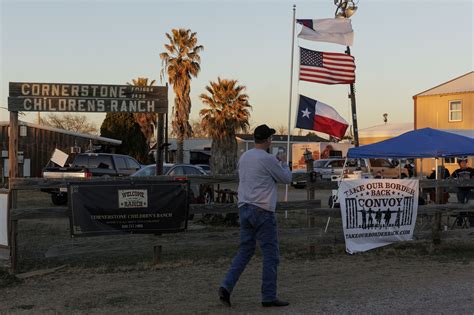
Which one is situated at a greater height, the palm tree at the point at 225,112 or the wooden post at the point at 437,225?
the palm tree at the point at 225,112

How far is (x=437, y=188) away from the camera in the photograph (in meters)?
9.54

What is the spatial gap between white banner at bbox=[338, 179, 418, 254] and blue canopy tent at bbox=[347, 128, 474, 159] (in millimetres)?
1737

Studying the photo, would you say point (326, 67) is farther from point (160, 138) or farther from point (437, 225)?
point (160, 138)

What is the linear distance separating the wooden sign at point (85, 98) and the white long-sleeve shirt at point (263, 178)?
2868 mm

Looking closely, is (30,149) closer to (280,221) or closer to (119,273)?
(280,221)

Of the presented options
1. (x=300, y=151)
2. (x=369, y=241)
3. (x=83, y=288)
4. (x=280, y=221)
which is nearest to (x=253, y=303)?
(x=83, y=288)

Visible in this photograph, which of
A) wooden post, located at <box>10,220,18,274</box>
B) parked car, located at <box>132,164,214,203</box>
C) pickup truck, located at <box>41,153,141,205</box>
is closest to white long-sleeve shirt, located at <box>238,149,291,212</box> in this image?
A: wooden post, located at <box>10,220,18,274</box>

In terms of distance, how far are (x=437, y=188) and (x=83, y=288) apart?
601 centimetres

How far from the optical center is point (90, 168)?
726 inches

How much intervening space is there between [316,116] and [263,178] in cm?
667

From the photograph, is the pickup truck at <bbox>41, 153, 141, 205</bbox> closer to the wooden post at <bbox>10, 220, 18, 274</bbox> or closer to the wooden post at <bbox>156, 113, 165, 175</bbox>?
the wooden post at <bbox>156, 113, 165, 175</bbox>

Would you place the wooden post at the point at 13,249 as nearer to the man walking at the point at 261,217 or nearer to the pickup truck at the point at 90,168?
the man walking at the point at 261,217

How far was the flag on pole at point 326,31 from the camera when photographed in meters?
13.5

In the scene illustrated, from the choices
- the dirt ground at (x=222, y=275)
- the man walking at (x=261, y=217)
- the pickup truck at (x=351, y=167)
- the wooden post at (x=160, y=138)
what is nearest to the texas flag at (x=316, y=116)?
the dirt ground at (x=222, y=275)
